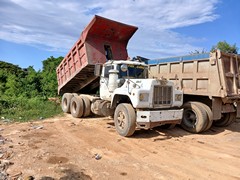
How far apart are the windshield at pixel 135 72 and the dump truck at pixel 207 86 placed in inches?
40.2

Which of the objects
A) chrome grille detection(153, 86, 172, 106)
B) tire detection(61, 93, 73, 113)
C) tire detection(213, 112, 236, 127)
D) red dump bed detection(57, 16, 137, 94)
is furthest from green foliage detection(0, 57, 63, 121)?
tire detection(213, 112, 236, 127)

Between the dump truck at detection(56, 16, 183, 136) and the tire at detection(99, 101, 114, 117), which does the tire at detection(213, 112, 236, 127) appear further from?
the tire at detection(99, 101, 114, 117)

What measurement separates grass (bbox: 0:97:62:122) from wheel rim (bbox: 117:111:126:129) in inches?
161

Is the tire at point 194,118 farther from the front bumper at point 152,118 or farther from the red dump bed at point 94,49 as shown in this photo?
the red dump bed at point 94,49

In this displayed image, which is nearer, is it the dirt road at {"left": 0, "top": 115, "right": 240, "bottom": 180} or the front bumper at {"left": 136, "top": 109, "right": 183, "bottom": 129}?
the dirt road at {"left": 0, "top": 115, "right": 240, "bottom": 180}

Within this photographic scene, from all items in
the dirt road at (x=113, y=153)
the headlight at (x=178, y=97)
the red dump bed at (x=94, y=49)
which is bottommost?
the dirt road at (x=113, y=153)

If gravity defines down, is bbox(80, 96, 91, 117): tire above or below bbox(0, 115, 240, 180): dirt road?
above

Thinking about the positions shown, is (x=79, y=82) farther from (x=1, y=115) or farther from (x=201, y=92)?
(x=201, y=92)

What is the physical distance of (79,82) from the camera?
35.6 feet

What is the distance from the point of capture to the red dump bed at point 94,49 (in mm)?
8758

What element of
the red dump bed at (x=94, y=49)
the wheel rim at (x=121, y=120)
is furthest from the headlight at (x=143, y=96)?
the red dump bed at (x=94, y=49)

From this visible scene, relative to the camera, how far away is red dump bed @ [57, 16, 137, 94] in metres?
8.76

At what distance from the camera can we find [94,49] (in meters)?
8.97

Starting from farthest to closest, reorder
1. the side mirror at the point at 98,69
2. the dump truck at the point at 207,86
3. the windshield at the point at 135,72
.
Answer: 1. the side mirror at the point at 98,69
2. the windshield at the point at 135,72
3. the dump truck at the point at 207,86
